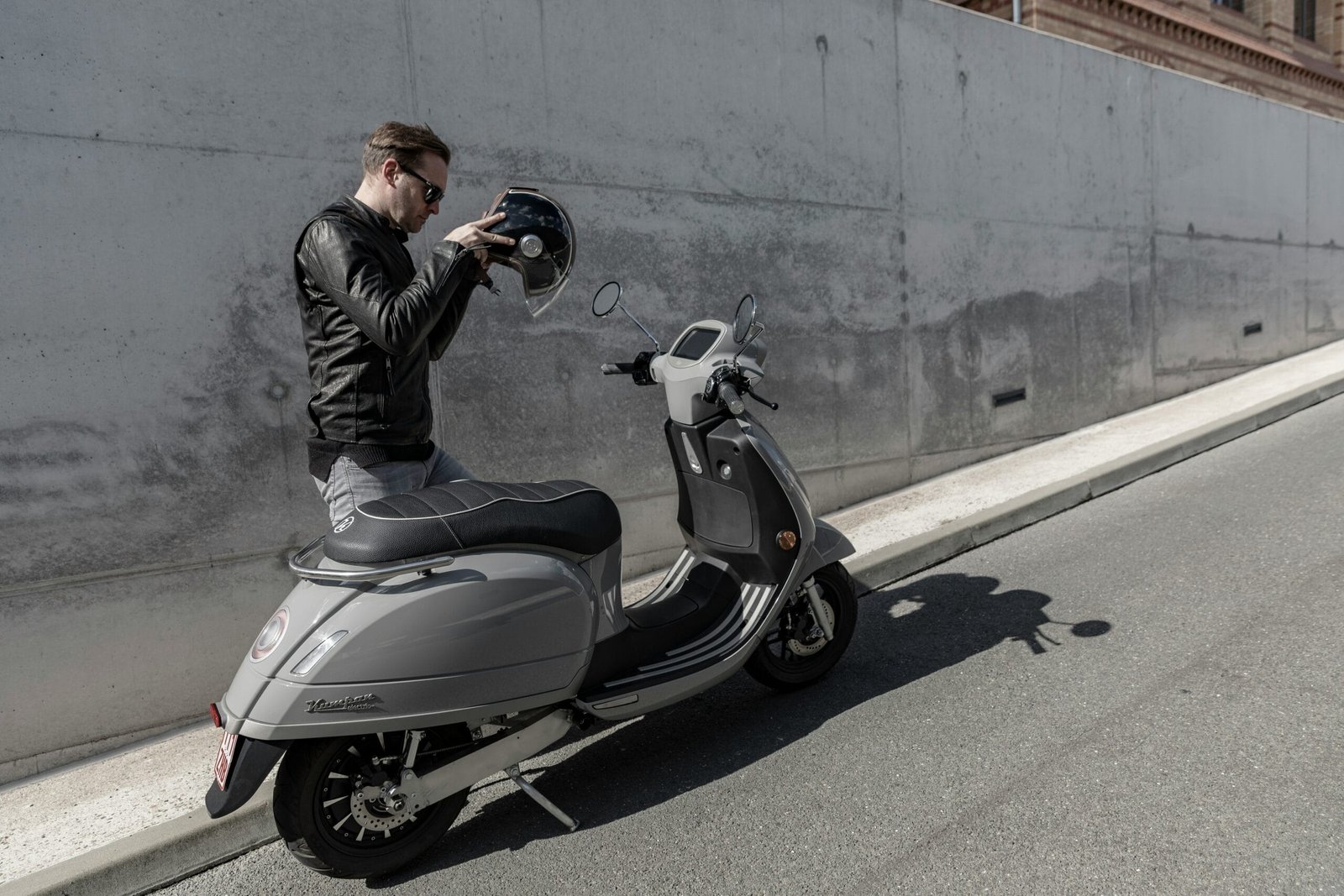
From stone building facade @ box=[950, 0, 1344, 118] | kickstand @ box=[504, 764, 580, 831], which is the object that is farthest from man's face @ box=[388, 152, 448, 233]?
stone building facade @ box=[950, 0, 1344, 118]

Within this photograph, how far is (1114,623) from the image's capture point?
3781 millimetres

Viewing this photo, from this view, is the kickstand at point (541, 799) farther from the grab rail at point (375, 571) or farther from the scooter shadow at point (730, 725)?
the grab rail at point (375, 571)

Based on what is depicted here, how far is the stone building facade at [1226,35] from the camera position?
12.6 m

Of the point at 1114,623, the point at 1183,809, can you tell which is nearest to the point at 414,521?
the point at 1183,809

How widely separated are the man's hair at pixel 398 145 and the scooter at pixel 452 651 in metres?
0.92

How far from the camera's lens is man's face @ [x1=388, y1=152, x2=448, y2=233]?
106 inches

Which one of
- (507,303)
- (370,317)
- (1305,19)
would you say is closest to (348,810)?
(370,317)

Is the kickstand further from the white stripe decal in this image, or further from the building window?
the building window

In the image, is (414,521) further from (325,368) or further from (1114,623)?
(1114,623)

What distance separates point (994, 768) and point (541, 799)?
1.32m

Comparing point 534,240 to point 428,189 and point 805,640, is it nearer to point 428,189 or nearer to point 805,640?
point 428,189

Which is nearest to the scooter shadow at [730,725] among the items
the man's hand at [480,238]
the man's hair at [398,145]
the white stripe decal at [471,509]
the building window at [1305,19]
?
the white stripe decal at [471,509]

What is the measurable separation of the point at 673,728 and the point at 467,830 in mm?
822

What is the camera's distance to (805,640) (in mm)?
3486
